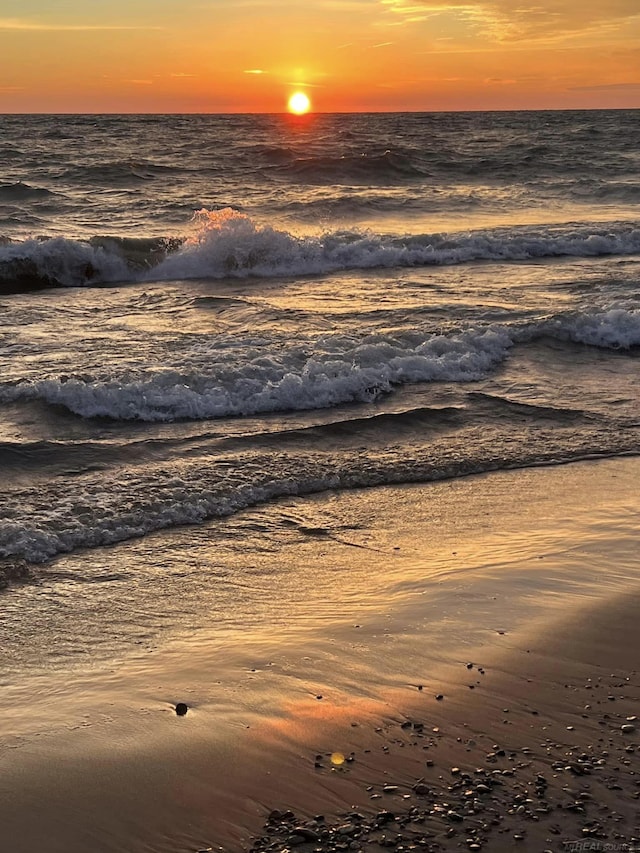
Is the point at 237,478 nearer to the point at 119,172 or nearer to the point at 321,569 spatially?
the point at 321,569

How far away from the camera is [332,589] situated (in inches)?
198

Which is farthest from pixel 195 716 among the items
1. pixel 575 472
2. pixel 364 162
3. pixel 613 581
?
pixel 364 162

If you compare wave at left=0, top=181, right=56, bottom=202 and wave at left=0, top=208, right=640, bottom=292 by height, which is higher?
wave at left=0, top=181, right=56, bottom=202

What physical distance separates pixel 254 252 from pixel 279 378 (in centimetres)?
909

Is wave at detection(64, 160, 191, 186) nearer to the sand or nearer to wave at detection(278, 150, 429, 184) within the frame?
wave at detection(278, 150, 429, 184)

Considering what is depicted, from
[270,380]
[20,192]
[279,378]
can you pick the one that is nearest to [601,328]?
[279,378]

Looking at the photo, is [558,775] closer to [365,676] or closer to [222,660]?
[365,676]

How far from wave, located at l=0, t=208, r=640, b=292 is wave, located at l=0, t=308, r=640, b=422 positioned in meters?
7.04

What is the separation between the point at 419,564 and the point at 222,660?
4.73 feet

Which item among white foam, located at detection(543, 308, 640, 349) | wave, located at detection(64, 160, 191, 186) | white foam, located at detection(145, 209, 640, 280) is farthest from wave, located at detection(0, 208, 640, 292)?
wave, located at detection(64, 160, 191, 186)

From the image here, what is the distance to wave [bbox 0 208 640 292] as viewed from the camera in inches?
668

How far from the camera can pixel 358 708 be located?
3857mm

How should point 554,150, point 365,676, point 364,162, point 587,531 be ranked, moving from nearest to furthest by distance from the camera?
point 365,676
point 587,531
point 364,162
point 554,150

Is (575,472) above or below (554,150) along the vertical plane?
below
